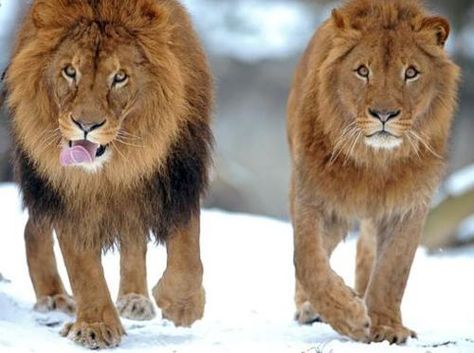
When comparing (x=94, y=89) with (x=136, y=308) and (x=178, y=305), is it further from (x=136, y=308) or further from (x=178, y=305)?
(x=136, y=308)

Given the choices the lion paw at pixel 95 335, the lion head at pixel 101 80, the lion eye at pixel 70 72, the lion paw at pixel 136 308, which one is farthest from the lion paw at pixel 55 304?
the lion eye at pixel 70 72

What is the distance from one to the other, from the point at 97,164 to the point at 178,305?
76 centimetres

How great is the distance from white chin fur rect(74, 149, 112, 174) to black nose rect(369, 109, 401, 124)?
1.11 m

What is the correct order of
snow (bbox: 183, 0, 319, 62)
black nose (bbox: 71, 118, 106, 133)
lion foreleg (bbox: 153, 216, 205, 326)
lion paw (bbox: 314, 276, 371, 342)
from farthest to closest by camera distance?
snow (bbox: 183, 0, 319, 62)
lion foreleg (bbox: 153, 216, 205, 326)
lion paw (bbox: 314, 276, 371, 342)
black nose (bbox: 71, 118, 106, 133)

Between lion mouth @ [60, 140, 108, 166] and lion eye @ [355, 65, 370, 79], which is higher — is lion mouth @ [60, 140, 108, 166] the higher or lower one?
the lower one

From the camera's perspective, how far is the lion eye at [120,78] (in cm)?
520

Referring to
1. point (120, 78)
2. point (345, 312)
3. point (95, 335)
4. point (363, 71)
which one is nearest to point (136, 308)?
point (95, 335)

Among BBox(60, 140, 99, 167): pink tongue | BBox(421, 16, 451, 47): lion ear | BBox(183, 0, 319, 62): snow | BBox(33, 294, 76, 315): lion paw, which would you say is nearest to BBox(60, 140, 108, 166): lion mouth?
BBox(60, 140, 99, 167): pink tongue

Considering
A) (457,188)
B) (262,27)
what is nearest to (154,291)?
(457,188)

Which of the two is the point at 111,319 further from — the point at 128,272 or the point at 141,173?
the point at 128,272

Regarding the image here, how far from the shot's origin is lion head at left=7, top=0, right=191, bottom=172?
17.0ft

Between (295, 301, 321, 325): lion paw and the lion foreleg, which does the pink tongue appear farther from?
(295, 301, 321, 325): lion paw

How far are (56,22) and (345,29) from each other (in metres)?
1.31

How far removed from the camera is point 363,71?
18.7ft
